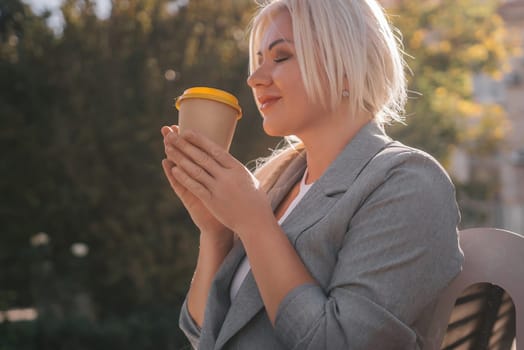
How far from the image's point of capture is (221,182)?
1.50m

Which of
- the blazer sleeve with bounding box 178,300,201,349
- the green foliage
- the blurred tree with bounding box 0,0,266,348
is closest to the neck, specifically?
the blazer sleeve with bounding box 178,300,201,349

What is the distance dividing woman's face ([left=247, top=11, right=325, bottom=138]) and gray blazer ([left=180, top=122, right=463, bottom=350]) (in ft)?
0.53

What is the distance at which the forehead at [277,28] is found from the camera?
5.47ft

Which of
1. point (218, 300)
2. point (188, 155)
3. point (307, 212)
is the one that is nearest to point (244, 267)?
point (218, 300)

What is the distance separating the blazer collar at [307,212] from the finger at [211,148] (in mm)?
220

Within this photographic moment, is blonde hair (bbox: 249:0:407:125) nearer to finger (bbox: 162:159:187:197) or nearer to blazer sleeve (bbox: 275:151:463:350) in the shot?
blazer sleeve (bbox: 275:151:463:350)

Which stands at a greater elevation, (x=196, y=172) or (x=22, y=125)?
(x=196, y=172)

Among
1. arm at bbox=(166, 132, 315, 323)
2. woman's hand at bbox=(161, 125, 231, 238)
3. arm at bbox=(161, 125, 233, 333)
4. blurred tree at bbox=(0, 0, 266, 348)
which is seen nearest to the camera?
arm at bbox=(166, 132, 315, 323)

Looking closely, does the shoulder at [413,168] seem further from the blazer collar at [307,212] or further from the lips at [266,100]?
the lips at [266,100]

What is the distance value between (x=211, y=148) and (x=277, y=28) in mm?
394

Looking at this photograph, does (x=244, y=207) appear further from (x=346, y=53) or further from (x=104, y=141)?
(x=104, y=141)

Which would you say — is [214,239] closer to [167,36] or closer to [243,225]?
[243,225]

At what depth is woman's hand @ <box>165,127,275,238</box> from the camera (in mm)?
1498

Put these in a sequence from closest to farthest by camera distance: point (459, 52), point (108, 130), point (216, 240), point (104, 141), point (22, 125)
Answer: point (216, 240) < point (108, 130) < point (104, 141) < point (22, 125) < point (459, 52)
